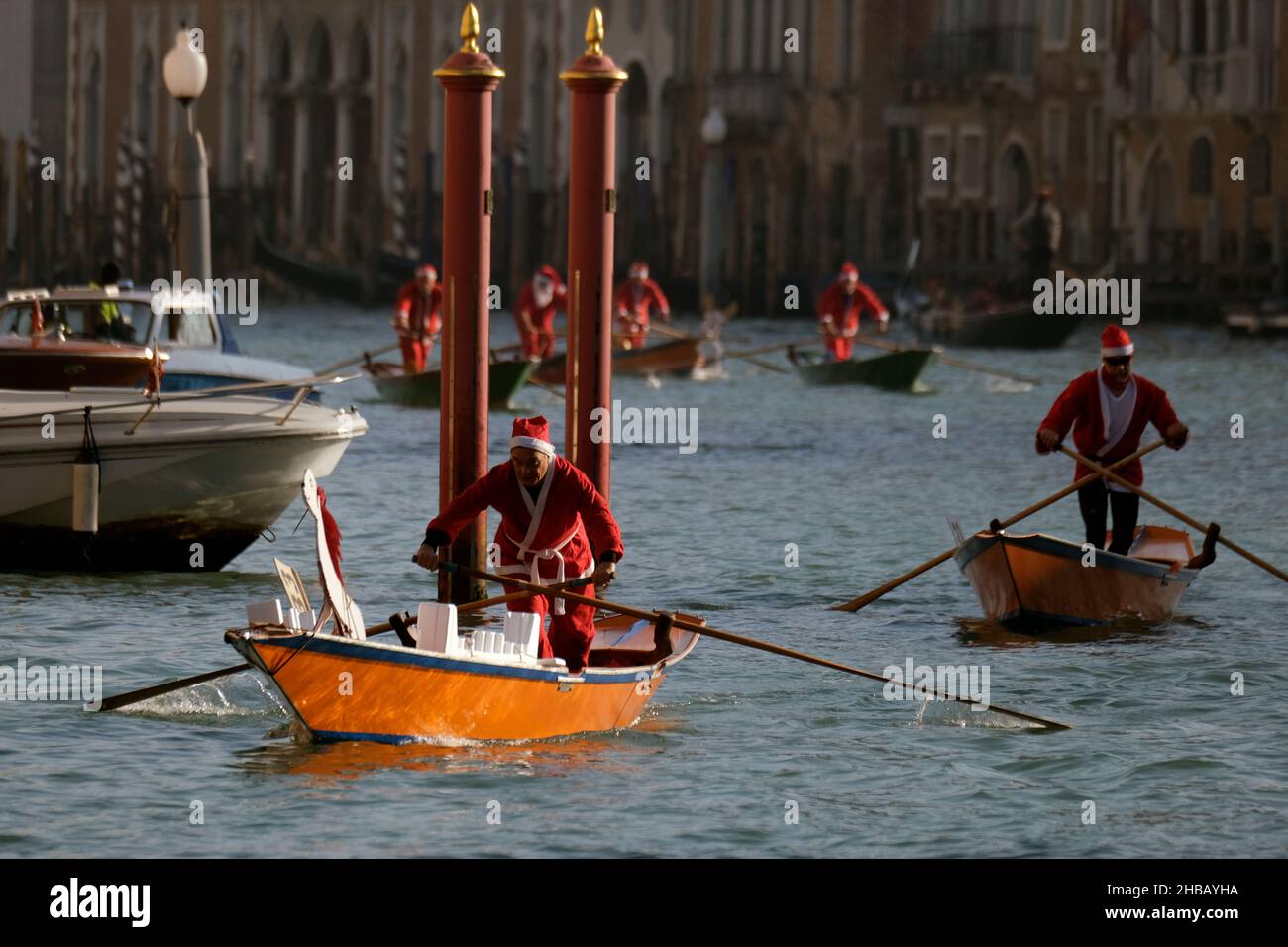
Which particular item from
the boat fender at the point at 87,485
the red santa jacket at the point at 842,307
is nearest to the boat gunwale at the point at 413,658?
the boat fender at the point at 87,485

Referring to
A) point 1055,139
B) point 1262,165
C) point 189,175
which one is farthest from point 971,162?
point 189,175

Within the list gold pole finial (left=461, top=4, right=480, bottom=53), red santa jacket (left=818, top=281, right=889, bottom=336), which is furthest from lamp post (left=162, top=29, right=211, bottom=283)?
red santa jacket (left=818, top=281, right=889, bottom=336)

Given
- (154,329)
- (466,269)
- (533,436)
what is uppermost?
(466,269)

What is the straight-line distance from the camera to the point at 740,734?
1268 cm

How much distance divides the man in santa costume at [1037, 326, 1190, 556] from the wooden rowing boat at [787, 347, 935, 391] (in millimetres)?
18516

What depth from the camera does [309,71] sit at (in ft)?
212

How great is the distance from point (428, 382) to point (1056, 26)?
27035 millimetres

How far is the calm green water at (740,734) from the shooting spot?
35.5 ft

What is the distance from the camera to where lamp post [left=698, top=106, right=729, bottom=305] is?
53312 millimetres

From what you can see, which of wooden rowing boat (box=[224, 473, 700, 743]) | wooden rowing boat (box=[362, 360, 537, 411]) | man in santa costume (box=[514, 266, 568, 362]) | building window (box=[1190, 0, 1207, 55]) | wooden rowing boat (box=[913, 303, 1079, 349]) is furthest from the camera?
building window (box=[1190, 0, 1207, 55])

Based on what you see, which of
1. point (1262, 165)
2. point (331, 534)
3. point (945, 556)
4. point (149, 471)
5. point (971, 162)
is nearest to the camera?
point (331, 534)

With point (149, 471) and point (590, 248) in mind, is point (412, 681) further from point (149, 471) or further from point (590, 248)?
point (590, 248)

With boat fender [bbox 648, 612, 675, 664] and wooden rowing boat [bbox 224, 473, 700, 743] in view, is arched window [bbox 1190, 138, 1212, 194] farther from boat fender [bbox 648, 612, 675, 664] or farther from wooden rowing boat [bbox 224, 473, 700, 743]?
wooden rowing boat [bbox 224, 473, 700, 743]
